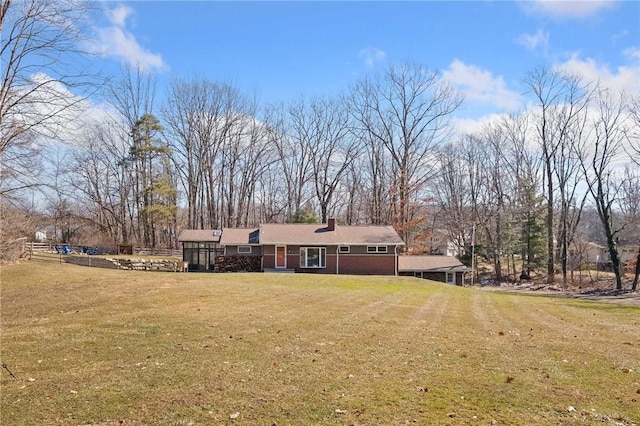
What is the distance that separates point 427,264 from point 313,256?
11758mm

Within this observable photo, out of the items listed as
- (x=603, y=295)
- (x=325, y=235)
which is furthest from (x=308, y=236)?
(x=603, y=295)

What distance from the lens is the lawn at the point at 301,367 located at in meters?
5.07

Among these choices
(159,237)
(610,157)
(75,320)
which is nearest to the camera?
(75,320)

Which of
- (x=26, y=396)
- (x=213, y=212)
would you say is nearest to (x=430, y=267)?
(x=213, y=212)

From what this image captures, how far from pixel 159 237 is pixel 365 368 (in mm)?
55103

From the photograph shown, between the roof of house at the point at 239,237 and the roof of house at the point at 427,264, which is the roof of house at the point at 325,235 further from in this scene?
the roof of house at the point at 427,264

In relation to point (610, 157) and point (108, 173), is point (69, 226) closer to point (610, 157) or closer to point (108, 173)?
point (108, 173)

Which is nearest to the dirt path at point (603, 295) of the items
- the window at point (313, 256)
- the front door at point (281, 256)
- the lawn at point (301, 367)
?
the lawn at point (301, 367)

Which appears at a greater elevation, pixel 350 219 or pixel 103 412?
pixel 350 219

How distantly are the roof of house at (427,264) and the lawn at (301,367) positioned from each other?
84.5ft

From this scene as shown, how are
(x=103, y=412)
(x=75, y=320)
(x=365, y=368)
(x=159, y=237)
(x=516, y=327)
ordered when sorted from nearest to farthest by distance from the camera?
(x=103, y=412) → (x=365, y=368) → (x=75, y=320) → (x=516, y=327) → (x=159, y=237)

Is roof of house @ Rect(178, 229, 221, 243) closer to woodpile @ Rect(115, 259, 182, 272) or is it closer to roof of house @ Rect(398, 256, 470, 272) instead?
woodpile @ Rect(115, 259, 182, 272)

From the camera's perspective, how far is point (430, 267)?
39.0 meters

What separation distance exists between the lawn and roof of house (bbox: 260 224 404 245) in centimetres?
2011
